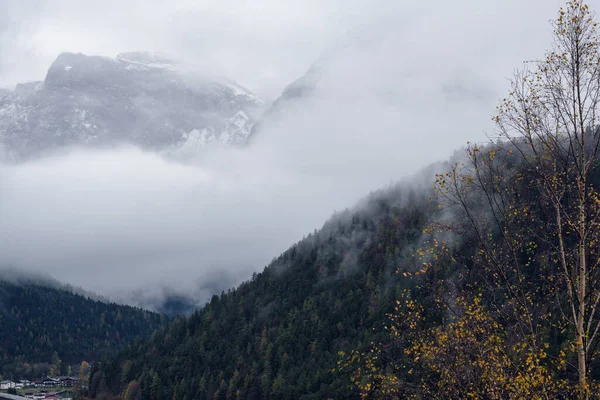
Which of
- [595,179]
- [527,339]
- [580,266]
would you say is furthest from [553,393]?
[595,179]

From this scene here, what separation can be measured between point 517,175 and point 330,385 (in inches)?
6388

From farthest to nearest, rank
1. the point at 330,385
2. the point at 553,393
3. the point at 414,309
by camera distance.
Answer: the point at 330,385, the point at 414,309, the point at 553,393

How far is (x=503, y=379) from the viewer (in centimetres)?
2361

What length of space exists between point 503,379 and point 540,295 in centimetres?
525

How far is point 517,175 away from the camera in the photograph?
26766 mm

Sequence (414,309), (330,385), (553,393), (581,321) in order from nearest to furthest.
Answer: (581,321) → (553,393) → (414,309) → (330,385)

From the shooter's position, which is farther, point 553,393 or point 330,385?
point 330,385

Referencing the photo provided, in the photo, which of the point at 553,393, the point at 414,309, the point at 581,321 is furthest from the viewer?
the point at 414,309

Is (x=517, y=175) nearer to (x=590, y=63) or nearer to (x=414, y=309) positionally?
(x=590, y=63)

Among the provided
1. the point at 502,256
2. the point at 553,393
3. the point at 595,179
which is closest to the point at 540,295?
the point at 502,256

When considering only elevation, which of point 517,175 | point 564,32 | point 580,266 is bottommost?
point 580,266

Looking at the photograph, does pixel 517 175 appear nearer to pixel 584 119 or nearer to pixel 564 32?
pixel 584 119

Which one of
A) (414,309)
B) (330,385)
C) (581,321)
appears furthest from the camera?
(330,385)

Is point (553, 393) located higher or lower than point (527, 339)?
lower
